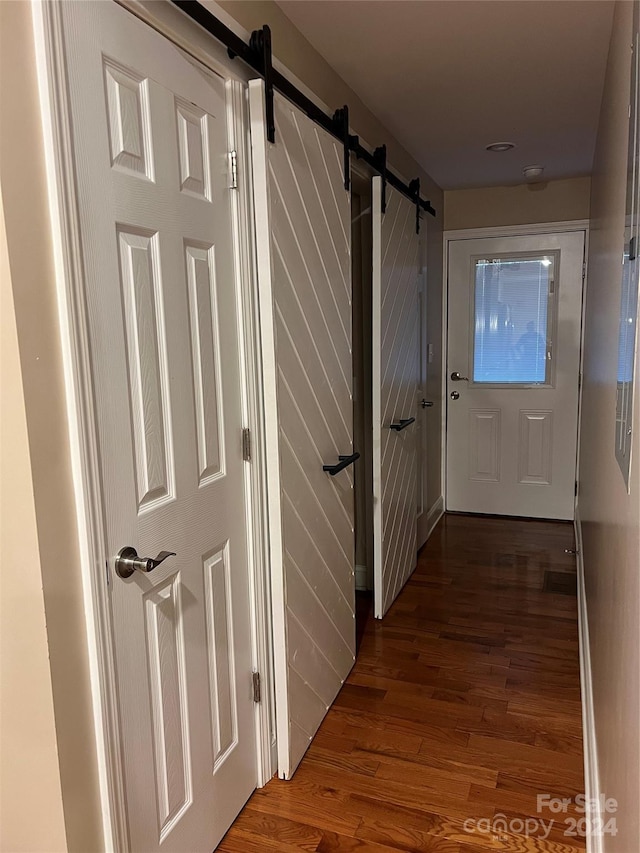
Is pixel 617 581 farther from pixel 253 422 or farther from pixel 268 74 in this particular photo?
pixel 268 74

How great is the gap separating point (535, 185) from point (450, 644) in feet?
10.5

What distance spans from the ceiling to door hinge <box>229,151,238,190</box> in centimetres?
62

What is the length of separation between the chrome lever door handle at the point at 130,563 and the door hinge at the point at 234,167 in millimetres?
1001

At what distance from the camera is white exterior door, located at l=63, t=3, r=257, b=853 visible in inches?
48.4

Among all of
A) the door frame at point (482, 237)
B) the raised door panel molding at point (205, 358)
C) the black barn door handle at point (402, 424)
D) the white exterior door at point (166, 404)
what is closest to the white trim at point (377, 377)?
the black barn door handle at point (402, 424)

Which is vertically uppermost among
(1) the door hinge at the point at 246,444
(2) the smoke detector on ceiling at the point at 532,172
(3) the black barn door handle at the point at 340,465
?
(2) the smoke detector on ceiling at the point at 532,172

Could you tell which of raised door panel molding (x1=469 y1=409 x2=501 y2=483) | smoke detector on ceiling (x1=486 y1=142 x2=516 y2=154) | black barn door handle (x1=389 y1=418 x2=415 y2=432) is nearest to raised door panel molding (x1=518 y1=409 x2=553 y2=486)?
raised door panel molding (x1=469 y1=409 x2=501 y2=483)

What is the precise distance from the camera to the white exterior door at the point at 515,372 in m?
4.39

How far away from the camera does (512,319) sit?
4.52 metres

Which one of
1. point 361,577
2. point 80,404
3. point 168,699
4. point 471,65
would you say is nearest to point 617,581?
point 168,699

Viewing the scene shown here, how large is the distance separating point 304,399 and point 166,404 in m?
0.66

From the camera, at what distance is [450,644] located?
9.32ft

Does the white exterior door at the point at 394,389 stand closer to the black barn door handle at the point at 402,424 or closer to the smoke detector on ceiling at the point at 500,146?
the black barn door handle at the point at 402,424

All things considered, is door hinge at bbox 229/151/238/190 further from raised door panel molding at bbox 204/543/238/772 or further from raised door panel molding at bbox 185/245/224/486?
raised door panel molding at bbox 204/543/238/772
